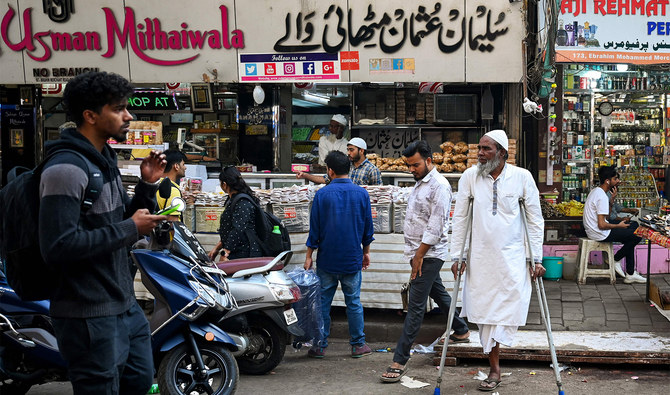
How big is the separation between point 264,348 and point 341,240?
3.99ft

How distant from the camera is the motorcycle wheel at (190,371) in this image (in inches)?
201

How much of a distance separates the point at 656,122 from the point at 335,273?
10440 mm

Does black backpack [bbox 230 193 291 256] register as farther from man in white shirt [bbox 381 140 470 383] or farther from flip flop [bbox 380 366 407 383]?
flip flop [bbox 380 366 407 383]

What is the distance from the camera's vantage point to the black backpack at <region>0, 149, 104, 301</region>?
3.02 meters

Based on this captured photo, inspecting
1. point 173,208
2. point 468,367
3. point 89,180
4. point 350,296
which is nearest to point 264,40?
point 350,296

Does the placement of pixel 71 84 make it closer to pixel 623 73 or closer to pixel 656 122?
pixel 623 73

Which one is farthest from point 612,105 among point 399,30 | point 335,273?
point 335,273

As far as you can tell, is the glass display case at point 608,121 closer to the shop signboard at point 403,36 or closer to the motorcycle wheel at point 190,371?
the shop signboard at point 403,36

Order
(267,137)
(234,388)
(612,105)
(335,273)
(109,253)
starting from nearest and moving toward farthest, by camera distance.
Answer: (109,253) < (234,388) < (335,273) < (267,137) < (612,105)

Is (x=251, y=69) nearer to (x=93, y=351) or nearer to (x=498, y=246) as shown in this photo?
(x=498, y=246)

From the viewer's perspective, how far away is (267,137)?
41.0 feet

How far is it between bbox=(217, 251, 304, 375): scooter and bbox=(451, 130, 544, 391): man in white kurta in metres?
1.44

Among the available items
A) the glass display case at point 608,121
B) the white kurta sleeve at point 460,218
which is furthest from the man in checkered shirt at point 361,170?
the glass display case at point 608,121

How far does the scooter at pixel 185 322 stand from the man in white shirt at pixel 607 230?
19.6 feet
